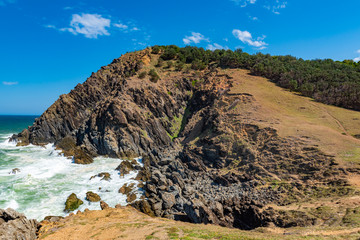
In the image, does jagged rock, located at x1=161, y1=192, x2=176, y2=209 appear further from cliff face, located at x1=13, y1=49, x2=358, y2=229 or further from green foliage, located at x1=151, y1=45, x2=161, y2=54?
green foliage, located at x1=151, y1=45, x2=161, y2=54

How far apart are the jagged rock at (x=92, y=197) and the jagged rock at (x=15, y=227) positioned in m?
9.03

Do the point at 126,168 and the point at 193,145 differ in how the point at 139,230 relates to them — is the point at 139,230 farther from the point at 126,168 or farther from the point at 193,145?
the point at 193,145

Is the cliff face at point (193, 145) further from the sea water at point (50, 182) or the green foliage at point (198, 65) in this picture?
the sea water at point (50, 182)

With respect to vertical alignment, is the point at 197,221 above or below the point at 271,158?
below

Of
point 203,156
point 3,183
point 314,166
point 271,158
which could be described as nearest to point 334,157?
point 314,166

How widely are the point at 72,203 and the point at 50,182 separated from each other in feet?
34.3

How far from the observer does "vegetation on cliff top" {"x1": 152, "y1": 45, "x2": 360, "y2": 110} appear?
42.1 m

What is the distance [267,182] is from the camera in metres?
25.5

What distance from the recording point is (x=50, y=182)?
3162 cm

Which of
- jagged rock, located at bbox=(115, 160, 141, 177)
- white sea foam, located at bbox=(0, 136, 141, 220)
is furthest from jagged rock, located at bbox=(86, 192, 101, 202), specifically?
jagged rock, located at bbox=(115, 160, 141, 177)

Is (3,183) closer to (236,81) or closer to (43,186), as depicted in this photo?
(43,186)

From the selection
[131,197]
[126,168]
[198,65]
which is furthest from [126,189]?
[198,65]

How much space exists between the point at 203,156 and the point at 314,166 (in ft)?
57.4

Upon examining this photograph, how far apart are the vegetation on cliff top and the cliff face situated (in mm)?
7154
